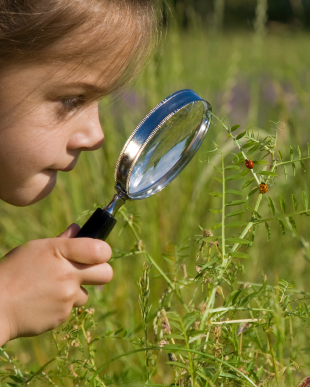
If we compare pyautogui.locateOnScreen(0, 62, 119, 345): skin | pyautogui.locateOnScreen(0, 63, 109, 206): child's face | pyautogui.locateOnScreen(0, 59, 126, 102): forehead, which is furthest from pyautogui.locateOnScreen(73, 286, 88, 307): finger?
pyautogui.locateOnScreen(0, 59, 126, 102): forehead

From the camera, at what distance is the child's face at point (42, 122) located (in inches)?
32.8

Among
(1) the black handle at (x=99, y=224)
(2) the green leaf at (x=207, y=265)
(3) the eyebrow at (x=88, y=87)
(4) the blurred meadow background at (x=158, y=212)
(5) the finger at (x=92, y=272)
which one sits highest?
(3) the eyebrow at (x=88, y=87)

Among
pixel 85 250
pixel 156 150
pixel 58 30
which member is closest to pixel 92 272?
pixel 85 250

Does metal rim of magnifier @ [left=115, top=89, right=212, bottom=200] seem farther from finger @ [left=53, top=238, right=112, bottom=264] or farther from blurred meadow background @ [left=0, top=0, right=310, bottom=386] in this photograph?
blurred meadow background @ [left=0, top=0, right=310, bottom=386]

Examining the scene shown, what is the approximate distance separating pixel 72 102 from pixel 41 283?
0.35m

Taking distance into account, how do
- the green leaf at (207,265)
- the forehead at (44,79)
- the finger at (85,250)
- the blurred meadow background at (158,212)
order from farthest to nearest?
the blurred meadow background at (158,212)
the forehead at (44,79)
the finger at (85,250)
the green leaf at (207,265)

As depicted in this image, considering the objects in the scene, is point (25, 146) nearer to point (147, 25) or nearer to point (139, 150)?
point (139, 150)

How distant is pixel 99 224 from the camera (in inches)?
28.0

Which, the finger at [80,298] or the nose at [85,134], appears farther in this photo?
the nose at [85,134]

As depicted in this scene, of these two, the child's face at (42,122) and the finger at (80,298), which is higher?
the child's face at (42,122)

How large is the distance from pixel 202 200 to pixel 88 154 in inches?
17.3

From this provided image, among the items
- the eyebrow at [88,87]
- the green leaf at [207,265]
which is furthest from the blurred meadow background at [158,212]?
the green leaf at [207,265]

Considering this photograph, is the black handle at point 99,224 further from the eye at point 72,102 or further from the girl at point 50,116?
the eye at point 72,102

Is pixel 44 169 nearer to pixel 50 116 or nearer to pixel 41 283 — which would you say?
pixel 50 116
